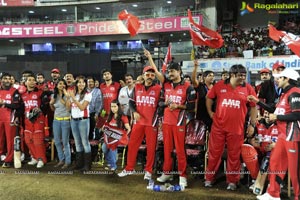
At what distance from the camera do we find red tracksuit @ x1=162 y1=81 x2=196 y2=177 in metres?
5.25

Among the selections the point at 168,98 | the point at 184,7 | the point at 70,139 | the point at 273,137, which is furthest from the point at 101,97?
the point at 184,7

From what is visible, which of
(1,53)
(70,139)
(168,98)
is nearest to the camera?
(168,98)

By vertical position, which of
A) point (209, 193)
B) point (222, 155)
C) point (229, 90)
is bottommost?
point (209, 193)

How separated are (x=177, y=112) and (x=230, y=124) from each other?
89cm

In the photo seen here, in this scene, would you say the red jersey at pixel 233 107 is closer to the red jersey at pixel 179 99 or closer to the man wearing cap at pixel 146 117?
the red jersey at pixel 179 99

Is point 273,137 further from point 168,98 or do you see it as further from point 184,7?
point 184,7

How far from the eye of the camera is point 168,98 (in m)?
5.36

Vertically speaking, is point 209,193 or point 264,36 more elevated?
point 264,36

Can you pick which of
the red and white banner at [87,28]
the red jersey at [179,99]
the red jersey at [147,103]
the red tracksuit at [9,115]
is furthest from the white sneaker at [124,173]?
the red and white banner at [87,28]

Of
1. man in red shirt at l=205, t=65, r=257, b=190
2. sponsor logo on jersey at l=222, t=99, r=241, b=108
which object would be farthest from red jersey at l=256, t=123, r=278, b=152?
sponsor logo on jersey at l=222, t=99, r=241, b=108

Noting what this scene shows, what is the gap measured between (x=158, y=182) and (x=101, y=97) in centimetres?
278

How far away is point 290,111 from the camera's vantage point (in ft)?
13.8

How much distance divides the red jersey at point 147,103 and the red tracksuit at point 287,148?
2038 millimetres

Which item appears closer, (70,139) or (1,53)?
(70,139)
